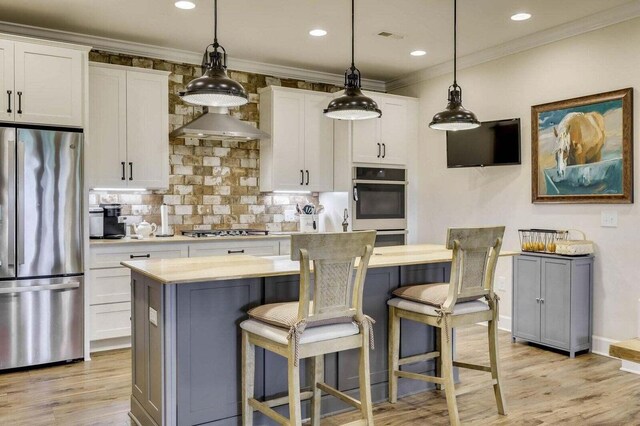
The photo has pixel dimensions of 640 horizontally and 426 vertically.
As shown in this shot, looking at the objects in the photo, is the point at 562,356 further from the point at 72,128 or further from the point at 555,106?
the point at 72,128

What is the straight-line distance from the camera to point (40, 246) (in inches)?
157

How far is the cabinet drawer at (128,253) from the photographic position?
4.36 m

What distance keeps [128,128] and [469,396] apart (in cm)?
357

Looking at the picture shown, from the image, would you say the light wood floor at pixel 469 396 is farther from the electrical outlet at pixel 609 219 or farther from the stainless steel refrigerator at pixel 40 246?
the electrical outlet at pixel 609 219

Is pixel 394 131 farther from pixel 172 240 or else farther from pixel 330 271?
pixel 330 271

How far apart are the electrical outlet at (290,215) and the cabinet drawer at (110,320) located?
2.05 meters

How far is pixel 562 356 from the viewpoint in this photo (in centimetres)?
427

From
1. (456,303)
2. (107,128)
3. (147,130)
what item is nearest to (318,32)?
(147,130)

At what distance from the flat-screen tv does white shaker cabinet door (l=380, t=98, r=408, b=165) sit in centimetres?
60

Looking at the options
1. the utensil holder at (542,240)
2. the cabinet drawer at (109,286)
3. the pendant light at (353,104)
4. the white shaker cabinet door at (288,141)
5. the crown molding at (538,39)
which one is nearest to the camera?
the pendant light at (353,104)

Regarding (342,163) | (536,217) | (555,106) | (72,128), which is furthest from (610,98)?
(72,128)

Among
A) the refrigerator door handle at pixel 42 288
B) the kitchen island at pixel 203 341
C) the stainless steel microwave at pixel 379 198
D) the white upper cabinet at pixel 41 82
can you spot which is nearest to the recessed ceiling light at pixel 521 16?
the stainless steel microwave at pixel 379 198

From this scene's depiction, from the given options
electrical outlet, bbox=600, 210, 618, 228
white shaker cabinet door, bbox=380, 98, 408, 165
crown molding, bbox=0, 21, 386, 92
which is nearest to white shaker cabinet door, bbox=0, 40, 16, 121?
crown molding, bbox=0, 21, 386, 92

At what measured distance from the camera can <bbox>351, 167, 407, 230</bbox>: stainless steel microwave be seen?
223 inches
